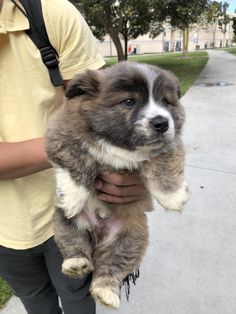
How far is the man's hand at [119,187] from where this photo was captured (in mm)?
1844

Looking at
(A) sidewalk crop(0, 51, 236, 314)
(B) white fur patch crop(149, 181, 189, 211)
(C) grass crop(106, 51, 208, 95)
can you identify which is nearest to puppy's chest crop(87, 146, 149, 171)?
(B) white fur patch crop(149, 181, 189, 211)

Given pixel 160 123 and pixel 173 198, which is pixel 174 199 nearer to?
pixel 173 198

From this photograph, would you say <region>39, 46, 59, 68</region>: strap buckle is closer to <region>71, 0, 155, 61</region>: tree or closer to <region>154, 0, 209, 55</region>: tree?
<region>71, 0, 155, 61</region>: tree

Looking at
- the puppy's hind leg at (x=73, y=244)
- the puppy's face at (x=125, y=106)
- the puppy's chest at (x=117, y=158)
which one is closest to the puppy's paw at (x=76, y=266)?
the puppy's hind leg at (x=73, y=244)

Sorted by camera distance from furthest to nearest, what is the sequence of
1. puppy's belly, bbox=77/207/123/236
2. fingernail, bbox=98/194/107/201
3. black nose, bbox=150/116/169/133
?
puppy's belly, bbox=77/207/123/236 < fingernail, bbox=98/194/107/201 < black nose, bbox=150/116/169/133

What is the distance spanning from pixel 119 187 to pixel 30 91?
2.08 ft

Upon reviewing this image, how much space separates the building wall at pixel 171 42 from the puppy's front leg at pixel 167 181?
4563 centimetres

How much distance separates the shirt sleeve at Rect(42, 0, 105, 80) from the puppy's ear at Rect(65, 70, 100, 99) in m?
0.11

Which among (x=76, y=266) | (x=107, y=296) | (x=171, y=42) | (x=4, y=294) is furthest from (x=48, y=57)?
(x=171, y=42)

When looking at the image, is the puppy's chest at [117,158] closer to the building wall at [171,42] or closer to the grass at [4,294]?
the grass at [4,294]

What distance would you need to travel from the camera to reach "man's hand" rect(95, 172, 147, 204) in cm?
184

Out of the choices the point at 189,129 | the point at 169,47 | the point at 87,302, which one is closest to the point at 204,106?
the point at 189,129

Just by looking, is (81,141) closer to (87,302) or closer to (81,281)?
(81,281)

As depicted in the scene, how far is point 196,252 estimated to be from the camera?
3717 millimetres
